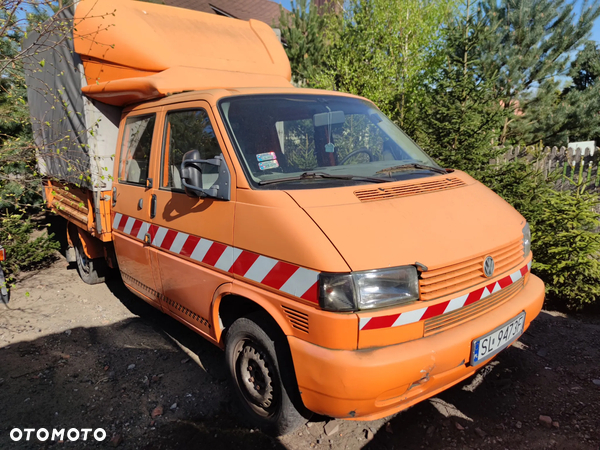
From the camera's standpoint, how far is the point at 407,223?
8.11 ft

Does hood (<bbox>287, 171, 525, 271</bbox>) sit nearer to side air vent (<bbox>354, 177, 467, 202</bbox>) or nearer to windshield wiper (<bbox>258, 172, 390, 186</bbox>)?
side air vent (<bbox>354, 177, 467, 202</bbox>)

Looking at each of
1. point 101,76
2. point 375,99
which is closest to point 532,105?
point 375,99

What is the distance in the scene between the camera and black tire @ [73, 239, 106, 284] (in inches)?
228

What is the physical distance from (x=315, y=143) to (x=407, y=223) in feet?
3.66

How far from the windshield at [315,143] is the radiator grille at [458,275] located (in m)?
0.79

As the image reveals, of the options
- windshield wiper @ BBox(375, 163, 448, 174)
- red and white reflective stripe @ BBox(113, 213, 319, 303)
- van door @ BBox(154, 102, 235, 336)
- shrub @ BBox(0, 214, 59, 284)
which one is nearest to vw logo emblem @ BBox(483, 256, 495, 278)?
windshield wiper @ BBox(375, 163, 448, 174)

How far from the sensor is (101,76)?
430 cm

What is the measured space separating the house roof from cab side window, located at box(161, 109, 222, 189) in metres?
17.5

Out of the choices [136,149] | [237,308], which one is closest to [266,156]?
[237,308]

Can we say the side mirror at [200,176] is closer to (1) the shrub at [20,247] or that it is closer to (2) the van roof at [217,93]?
(2) the van roof at [217,93]

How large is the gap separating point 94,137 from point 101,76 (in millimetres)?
618

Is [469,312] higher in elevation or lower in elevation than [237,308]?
higher

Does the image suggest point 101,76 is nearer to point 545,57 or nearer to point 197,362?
point 197,362

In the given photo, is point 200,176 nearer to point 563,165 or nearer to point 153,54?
point 153,54
